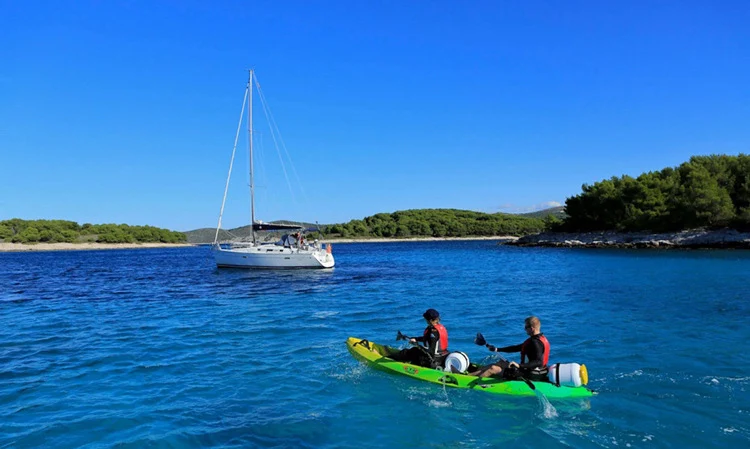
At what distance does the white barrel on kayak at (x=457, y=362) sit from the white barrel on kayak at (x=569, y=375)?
5.64 feet

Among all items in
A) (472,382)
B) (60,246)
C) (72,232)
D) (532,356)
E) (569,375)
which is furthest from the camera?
(72,232)

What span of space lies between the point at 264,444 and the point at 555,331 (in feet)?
37.0

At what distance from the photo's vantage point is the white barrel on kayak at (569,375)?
29.4ft

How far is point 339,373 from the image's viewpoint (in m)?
11.1

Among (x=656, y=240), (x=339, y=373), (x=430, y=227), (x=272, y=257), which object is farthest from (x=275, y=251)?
(x=430, y=227)

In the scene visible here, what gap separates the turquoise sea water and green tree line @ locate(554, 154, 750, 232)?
45.3 metres

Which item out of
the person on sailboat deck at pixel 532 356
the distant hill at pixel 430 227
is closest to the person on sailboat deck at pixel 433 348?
the person on sailboat deck at pixel 532 356

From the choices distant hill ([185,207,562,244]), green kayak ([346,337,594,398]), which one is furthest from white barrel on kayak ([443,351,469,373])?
→ distant hill ([185,207,562,244])

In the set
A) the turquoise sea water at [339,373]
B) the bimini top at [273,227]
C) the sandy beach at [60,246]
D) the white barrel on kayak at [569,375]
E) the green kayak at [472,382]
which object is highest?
the bimini top at [273,227]

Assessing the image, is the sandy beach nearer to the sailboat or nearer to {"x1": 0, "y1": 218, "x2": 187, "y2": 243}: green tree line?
{"x1": 0, "y1": 218, "x2": 187, "y2": 243}: green tree line

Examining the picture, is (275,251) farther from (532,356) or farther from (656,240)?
(656,240)

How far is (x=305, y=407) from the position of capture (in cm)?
890

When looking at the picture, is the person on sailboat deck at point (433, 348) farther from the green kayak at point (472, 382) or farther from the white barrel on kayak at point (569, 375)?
the white barrel on kayak at point (569, 375)

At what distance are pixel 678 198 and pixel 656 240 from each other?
7.04m
